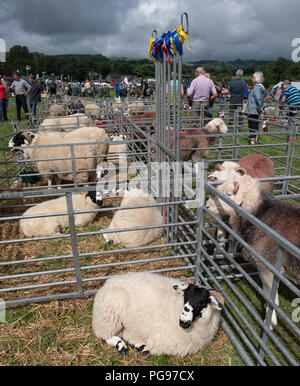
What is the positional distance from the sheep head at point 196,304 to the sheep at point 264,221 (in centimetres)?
72

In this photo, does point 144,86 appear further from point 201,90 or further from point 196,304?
point 196,304

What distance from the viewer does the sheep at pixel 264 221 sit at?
265 cm

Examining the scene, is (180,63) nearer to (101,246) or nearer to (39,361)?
(101,246)

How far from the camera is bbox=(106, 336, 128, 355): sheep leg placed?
2578 mm

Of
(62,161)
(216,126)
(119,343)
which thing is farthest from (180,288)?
(216,126)

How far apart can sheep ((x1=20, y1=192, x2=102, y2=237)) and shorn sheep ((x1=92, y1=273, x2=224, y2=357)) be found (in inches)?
80.9

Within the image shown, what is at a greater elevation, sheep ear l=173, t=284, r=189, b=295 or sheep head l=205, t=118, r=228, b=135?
sheep head l=205, t=118, r=228, b=135

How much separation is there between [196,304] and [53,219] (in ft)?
9.70

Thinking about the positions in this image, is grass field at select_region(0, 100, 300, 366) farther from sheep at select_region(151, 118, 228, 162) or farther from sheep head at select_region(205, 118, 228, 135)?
sheep head at select_region(205, 118, 228, 135)

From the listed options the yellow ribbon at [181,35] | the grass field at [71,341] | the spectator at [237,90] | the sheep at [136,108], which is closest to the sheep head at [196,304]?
the grass field at [71,341]

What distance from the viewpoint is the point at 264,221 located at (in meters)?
2.87

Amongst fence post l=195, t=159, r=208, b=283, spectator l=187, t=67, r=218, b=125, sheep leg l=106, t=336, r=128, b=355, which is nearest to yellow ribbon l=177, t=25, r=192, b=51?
fence post l=195, t=159, r=208, b=283
